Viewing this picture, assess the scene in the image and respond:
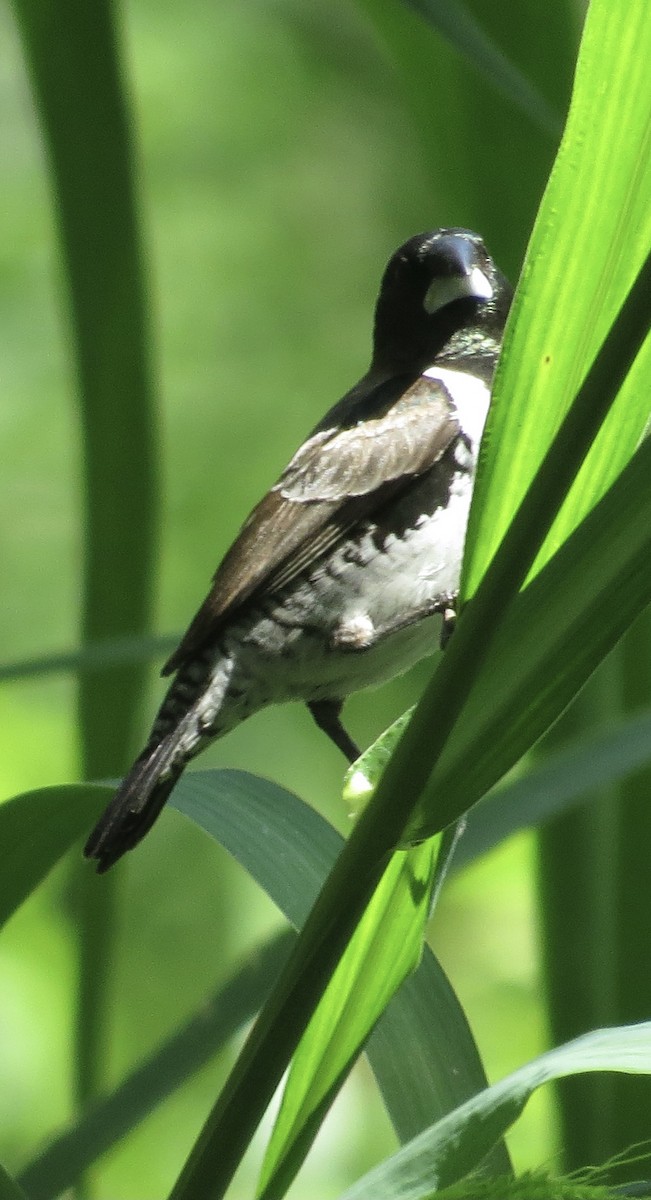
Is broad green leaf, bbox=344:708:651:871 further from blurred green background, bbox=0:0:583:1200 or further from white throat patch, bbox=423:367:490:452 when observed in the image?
blurred green background, bbox=0:0:583:1200

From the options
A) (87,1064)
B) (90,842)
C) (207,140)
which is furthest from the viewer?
(207,140)

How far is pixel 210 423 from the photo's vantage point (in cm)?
257

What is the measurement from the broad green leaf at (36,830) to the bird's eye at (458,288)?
2.28 ft

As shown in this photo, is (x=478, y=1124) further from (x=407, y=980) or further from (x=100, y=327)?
(x=100, y=327)

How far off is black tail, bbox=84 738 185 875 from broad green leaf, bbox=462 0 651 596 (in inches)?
18.7

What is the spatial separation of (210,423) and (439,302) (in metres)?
1.32

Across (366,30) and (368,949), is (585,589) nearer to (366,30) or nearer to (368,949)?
(368,949)

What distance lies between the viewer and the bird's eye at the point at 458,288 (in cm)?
124

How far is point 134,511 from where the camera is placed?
1.02 meters

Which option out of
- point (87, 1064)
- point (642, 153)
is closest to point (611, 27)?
point (642, 153)

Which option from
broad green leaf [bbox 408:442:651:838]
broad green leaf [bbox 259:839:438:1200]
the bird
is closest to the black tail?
the bird

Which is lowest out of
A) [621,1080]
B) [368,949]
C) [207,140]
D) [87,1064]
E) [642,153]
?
[621,1080]

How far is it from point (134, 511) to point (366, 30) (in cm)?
184

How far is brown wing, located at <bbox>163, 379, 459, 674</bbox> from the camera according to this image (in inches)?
43.5
